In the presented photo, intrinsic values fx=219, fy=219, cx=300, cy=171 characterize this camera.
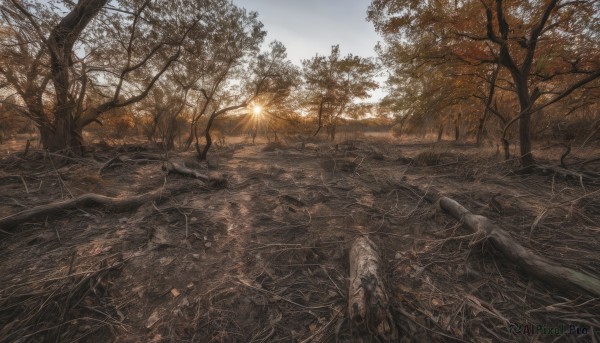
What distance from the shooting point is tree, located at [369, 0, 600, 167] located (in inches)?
215

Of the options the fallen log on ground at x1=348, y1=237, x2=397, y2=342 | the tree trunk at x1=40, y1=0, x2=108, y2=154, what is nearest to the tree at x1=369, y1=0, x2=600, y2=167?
the fallen log on ground at x1=348, y1=237, x2=397, y2=342


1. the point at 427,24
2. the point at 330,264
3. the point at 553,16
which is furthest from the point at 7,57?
the point at 553,16

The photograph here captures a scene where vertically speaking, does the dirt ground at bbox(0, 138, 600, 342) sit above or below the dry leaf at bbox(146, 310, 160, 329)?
above

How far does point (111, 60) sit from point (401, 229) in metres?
11.7

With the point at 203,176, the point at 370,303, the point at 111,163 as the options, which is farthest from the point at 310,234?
the point at 111,163

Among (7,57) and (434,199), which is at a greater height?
(7,57)

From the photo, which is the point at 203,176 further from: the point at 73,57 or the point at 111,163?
the point at 73,57

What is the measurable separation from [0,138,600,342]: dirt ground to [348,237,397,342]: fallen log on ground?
0.31 ft

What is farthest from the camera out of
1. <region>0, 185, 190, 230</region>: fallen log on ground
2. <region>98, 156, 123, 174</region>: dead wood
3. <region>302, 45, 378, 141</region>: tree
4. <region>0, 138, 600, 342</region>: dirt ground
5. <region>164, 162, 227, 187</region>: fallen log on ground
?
<region>302, 45, 378, 141</region>: tree

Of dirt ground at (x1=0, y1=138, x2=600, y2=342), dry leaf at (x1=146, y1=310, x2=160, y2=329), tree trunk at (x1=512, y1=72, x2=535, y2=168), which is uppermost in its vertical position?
tree trunk at (x1=512, y1=72, x2=535, y2=168)

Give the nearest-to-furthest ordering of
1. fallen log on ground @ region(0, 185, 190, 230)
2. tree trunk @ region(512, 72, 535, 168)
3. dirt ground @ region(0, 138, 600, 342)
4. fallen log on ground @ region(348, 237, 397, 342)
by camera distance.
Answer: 1. fallen log on ground @ region(348, 237, 397, 342)
2. dirt ground @ region(0, 138, 600, 342)
3. fallen log on ground @ region(0, 185, 190, 230)
4. tree trunk @ region(512, 72, 535, 168)

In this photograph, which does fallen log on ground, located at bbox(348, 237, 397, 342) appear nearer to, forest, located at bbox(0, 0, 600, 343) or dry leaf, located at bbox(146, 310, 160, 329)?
forest, located at bbox(0, 0, 600, 343)

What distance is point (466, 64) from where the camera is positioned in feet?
23.7

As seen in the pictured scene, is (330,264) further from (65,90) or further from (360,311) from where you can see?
(65,90)
